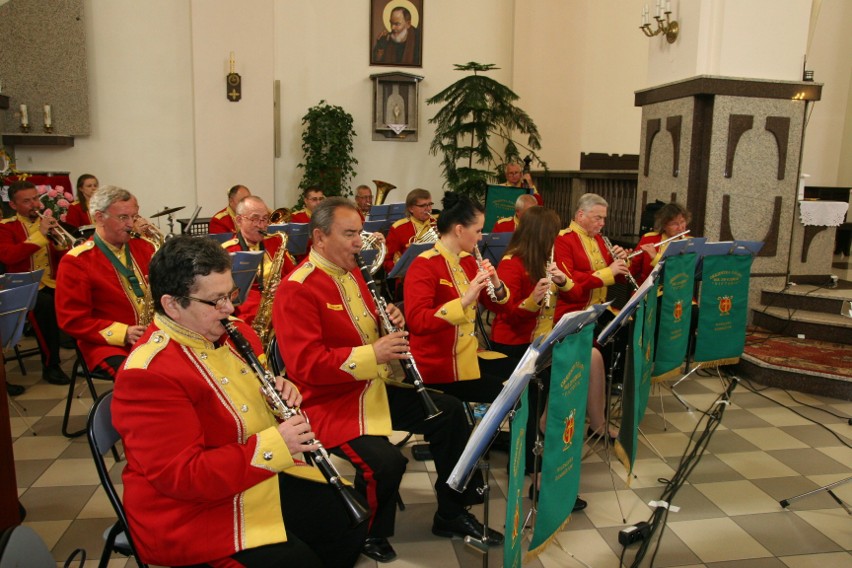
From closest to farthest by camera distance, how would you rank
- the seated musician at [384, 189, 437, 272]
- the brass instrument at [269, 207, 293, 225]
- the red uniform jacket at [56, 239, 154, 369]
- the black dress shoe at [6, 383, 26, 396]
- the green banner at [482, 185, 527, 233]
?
the red uniform jacket at [56, 239, 154, 369] < the black dress shoe at [6, 383, 26, 396] < the seated musician at [384, 189, 437, 272] < the brass instrument at [269, 207, 293, 225] < the green banner at [482, 185, 527, 233]

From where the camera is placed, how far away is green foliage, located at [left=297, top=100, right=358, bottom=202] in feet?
33.3

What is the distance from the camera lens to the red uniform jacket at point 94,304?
11.8ft

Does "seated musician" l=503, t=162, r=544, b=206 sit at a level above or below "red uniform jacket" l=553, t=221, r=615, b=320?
above

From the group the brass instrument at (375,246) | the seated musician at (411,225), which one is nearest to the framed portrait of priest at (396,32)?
the seated musician at (411,225)

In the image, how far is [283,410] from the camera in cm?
214

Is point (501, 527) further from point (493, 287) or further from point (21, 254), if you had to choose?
point (21, 254)

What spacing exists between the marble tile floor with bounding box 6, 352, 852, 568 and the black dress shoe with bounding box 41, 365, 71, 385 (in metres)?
0.45

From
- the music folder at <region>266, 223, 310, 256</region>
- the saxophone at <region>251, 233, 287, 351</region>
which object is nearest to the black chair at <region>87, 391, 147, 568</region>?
the saxophone at <region>251, 233, 287, 351</region>

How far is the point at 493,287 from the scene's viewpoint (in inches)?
143

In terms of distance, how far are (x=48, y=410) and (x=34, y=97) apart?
6557 mm

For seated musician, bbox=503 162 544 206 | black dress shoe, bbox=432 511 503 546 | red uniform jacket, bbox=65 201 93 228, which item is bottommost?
black dress shoe, bbox=432 511 503 546

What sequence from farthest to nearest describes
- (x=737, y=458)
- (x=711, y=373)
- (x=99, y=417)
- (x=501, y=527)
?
(x=711, y=373) → (x=737, y=458) → (x=501, y=527) → (x=99, y=417)

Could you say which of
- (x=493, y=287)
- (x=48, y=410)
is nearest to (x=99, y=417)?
(x=493, y=287)

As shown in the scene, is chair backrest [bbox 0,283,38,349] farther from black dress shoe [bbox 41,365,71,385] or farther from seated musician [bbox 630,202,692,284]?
seated musician [bbox 630,202,692,284]
